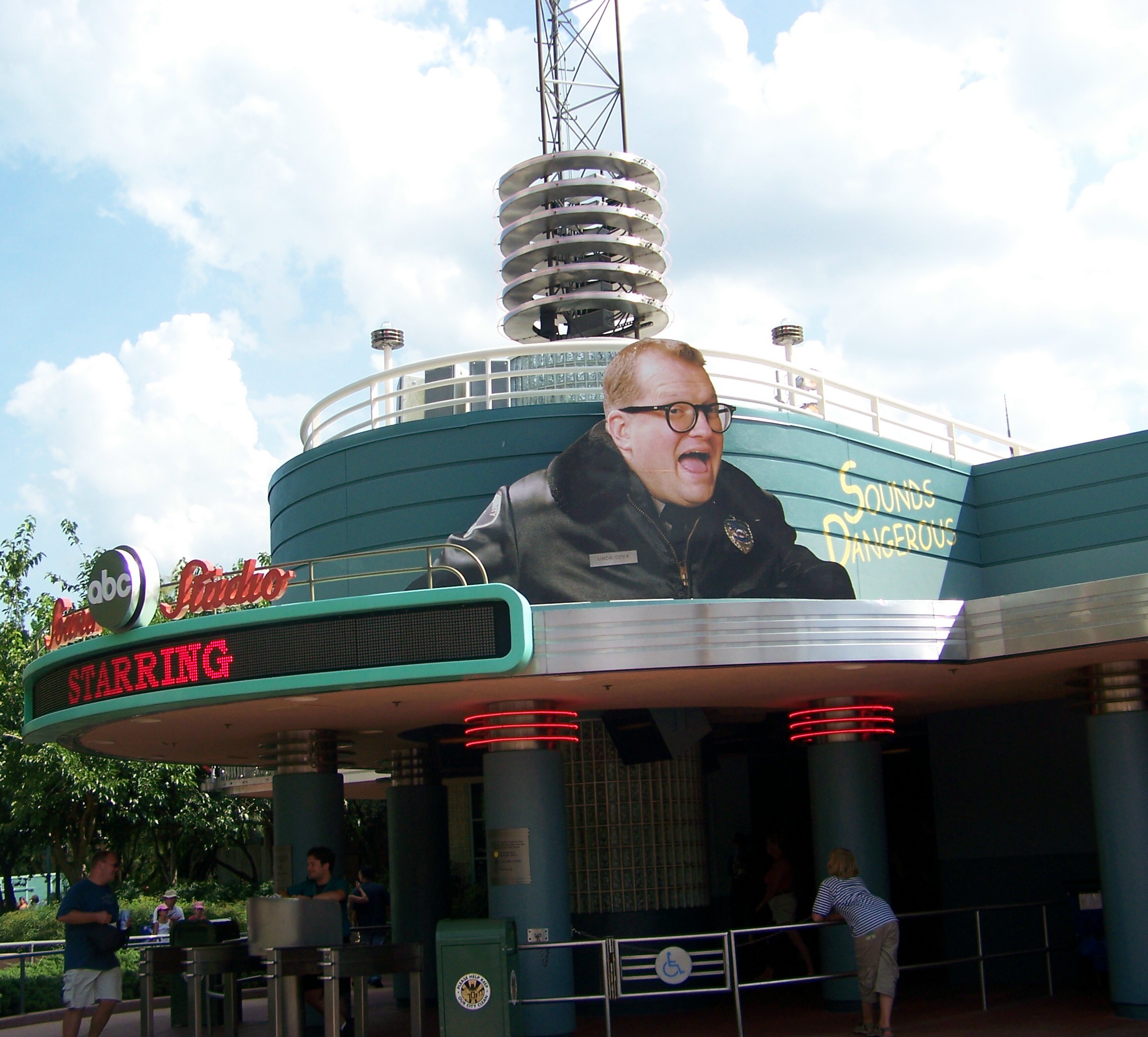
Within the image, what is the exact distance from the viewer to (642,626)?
11414 millimetres

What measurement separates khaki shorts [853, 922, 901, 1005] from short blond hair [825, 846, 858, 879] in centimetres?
52

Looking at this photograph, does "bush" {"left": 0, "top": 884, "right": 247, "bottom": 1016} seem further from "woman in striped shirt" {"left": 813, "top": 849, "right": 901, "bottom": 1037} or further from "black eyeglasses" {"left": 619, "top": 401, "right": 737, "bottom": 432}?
"black eyeglasses" {"left": 619, "top": 401, "right": 737, "bottom": 432}

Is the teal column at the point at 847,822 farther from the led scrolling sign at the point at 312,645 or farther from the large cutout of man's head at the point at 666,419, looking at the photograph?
the led scrolling sign at the point at 312,645

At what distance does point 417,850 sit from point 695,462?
6.64 meters

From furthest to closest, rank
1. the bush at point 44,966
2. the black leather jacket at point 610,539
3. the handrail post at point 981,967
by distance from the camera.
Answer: the bush at point 44,966 → the black leather jacket at point 610,539 → the handrail post at point 981,967

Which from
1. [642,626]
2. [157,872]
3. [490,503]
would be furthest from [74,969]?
[157,872]

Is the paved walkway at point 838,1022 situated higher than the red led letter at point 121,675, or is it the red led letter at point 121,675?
the red led letter at point 121,675

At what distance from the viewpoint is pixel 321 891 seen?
12.7 meters

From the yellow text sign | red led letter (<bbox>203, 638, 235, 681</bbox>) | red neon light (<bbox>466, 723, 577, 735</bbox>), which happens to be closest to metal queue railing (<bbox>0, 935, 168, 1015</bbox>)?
red led letter (<bbox>203, 638, 235, 681</bbox>)

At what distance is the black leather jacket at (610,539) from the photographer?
16672mm

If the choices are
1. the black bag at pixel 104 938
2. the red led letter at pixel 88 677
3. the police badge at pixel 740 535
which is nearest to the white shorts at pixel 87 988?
the black bag at pixel 104 938

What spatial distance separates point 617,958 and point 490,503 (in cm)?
688

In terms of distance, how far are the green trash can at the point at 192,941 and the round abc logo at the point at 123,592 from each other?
4405mm

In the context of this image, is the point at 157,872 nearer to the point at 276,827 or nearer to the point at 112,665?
the point at 276,827
